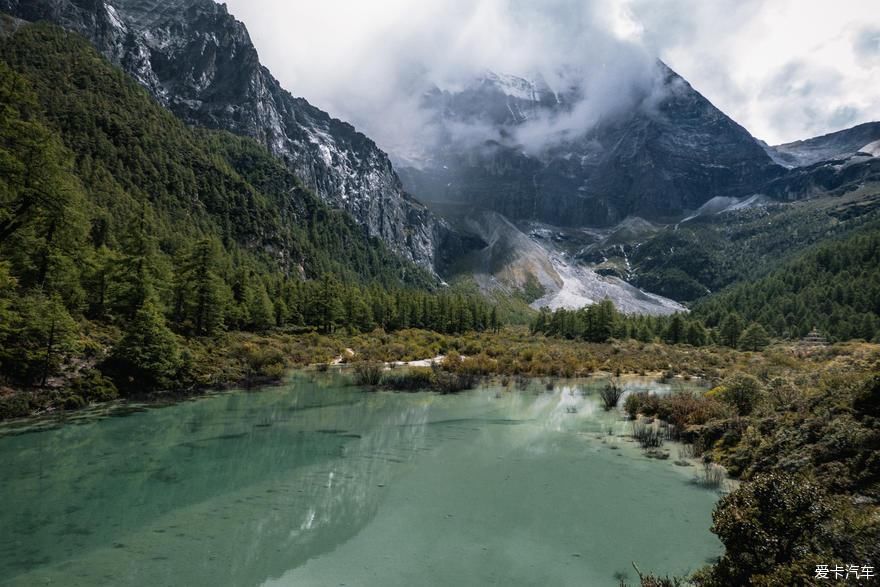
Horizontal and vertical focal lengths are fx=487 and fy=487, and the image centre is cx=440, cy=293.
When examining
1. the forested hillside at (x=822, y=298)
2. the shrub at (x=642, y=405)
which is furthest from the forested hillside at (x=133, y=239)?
the forested hillside at (x=822, y=298)

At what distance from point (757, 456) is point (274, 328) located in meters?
69.4

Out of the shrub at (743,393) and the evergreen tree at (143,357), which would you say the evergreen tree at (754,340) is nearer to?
the shrub at (743,393)

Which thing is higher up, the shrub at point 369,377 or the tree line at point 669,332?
the tree line at point 669,332

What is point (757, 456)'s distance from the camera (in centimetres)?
1909

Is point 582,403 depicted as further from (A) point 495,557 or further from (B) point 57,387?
(B) point 57,387

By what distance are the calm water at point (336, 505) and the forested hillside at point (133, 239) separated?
8.48 m

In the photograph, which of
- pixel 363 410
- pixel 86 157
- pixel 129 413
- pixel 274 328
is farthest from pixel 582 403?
pixel 86 157

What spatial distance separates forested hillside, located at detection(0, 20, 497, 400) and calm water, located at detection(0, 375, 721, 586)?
8.48 metres

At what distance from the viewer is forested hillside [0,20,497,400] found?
19.4 m

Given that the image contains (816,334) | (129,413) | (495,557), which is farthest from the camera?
(816,334)

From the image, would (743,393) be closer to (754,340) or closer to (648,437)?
(648,437)

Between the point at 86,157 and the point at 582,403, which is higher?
the point at 86,157

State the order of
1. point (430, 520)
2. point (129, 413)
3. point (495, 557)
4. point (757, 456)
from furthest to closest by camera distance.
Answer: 1. point (129, 413)
2. point (757, 456)
3. point (430, 520)
4. point (495, 557)

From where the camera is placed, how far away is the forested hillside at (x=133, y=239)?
19372 mm
